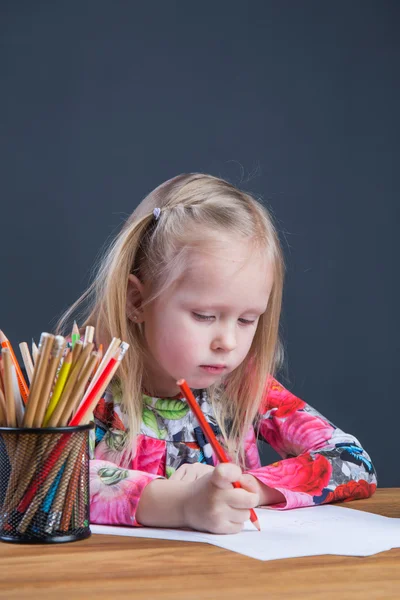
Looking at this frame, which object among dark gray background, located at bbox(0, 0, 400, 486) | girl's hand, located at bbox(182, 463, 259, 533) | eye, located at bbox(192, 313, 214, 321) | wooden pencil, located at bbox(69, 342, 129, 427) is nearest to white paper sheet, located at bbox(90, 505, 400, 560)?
girl's hand, located at bbox(182, 463, 259, 533)

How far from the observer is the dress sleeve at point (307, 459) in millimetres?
967

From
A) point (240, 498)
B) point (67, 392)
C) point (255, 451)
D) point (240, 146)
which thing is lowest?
point (255, 451)

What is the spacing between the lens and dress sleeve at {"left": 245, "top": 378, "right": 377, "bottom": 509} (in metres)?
0.97

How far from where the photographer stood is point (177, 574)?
2.00ft

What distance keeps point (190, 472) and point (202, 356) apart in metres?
0.15

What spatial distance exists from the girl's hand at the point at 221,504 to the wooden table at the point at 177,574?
50 mm

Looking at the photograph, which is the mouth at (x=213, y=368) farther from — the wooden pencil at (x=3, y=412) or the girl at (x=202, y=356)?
the wooden pencil at (x=3, y=412)

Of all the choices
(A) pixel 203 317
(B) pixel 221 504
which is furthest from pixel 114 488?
(A) pixel 203 317

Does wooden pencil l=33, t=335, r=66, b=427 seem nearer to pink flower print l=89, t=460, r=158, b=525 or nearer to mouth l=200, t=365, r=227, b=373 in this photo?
pink flower print l=89, t=460, r=158, b=525

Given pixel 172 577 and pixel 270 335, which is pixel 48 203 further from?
pixel 172 577

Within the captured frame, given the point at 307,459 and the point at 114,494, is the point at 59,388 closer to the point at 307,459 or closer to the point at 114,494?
the point at 114,494

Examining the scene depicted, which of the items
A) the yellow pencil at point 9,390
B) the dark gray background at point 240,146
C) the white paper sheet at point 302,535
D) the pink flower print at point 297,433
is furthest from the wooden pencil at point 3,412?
the dark gray background at point 240,146

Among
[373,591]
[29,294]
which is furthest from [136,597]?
[29,294]

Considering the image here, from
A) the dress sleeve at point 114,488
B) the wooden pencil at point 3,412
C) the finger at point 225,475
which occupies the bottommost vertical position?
the dress sleeve at point 114,488
